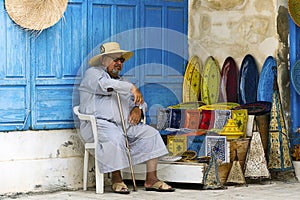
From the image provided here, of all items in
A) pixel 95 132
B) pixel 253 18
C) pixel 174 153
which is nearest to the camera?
pixel 95 132

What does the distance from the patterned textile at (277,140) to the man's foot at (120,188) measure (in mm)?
1590

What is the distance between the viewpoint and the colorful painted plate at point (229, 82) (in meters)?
8.56

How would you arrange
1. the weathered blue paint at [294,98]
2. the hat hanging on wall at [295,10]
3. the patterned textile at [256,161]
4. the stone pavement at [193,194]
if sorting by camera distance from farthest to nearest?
the weathered blue paint at [294,98] < the hat hanging on wall at [295,10] < the patterned textile at [256,161] < the stone pavement at [193,194]

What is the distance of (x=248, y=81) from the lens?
27.7ft

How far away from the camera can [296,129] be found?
8.19 m

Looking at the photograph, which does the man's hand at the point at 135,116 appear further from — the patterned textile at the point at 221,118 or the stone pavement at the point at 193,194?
the patterned textile at the point at 221,118

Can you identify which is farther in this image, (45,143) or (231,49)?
(231,49)

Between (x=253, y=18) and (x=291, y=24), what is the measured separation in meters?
0.45

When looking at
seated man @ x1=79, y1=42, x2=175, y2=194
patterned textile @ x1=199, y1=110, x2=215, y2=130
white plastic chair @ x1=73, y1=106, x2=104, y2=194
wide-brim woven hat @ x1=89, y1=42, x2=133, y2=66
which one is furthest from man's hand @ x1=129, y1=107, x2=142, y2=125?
patterned textile @ x1=199, y1=110, x2=215, y2=130

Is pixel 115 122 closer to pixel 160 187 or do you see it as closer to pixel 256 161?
pixel 160 187

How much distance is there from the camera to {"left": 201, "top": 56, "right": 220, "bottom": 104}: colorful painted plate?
28.2 ft

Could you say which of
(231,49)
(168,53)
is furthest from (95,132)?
(231,49)

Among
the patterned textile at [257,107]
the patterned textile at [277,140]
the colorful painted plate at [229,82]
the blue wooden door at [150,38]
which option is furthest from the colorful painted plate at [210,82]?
the patterned textile at [277,140]

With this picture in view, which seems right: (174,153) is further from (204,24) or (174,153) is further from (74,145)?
(204,24)
